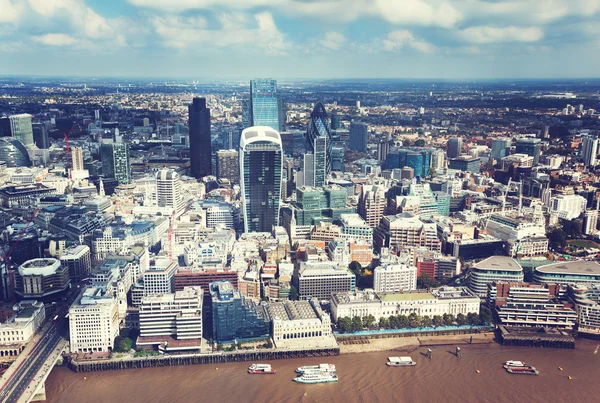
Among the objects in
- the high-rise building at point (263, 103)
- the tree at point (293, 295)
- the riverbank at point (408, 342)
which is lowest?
the riverbank at point (408, 342)

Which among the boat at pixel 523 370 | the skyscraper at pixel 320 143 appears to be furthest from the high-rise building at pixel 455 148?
the boat at pixel 523 370

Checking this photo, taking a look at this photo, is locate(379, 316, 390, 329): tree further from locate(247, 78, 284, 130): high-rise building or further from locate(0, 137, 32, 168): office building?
locate(0, 137, 32, 168): office building

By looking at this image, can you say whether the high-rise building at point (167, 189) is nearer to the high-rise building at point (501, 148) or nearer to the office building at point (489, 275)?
the office building at point (489, 275)

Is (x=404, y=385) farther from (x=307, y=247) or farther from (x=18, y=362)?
(x=18, y=362)

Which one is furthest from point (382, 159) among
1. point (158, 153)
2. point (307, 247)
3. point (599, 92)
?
point (599, 92)

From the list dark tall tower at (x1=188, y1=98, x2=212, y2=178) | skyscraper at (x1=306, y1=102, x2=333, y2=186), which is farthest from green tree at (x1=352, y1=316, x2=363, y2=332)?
dark tall tower at (x1=188, y1=98, x2=212, y2=178)

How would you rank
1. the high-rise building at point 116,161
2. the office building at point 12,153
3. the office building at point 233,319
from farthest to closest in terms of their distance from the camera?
the office building at point 12,153 → the high-rise building at point 116,161 → the office building at point 233,319

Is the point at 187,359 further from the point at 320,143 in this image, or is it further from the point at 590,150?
the point at 590,150
